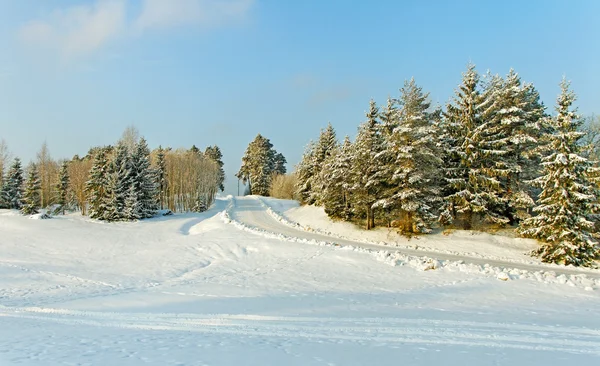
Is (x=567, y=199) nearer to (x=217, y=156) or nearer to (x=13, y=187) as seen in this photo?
(x=13, y=187)

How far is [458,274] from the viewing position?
1530 cm

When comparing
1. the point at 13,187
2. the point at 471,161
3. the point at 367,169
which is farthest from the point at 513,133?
the point at 13,187

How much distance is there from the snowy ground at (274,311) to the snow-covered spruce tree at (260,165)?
5633 centimetres

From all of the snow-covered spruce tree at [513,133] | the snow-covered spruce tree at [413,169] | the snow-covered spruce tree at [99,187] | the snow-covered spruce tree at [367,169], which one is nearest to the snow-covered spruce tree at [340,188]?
the snow-covered spruce tree at [367,169]

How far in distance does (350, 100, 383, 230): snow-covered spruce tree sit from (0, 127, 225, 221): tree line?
23441 millimetres

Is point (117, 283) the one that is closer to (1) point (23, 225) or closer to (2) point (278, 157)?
(1) point (23, 225)

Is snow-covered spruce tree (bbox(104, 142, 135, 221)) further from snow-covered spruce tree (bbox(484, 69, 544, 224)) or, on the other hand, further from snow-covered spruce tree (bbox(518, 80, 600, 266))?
snow-covered spruce tree (bbox(518, 80, 600, 266))

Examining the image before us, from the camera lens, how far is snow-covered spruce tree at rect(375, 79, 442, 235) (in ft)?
87.7

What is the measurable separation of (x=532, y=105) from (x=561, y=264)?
15.8 m

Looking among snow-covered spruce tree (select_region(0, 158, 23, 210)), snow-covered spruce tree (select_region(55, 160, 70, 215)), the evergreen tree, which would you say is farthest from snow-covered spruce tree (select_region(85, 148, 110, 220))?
snow-covered spruce tree (select_region(0, 158, 23, 210))

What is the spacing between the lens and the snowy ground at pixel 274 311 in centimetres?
627

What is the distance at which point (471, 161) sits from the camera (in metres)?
26.7

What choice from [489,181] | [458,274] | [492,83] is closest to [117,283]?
[458,274]

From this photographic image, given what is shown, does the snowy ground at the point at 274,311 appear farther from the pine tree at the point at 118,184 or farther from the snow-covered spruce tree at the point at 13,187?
the snow-covered spruce tree at the point at 13,187
